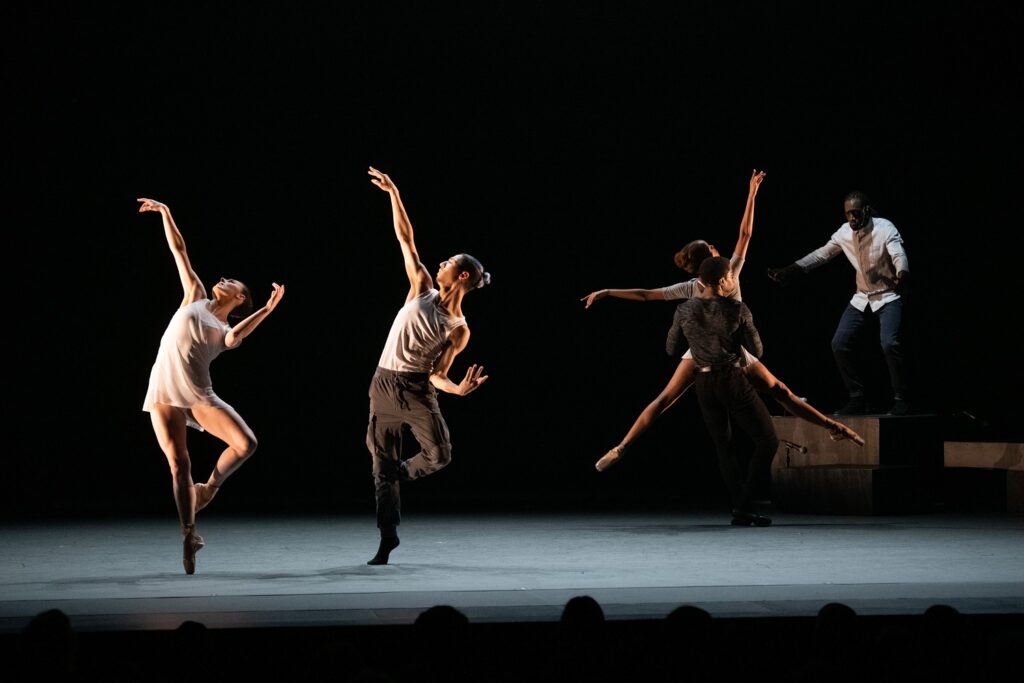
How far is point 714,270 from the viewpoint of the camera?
7758 millimetres

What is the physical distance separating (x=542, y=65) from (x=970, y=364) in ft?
13.1

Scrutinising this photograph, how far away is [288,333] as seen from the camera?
10.6 metres

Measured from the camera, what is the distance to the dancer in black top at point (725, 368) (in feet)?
25.5

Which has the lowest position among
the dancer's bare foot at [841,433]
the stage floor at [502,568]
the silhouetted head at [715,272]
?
the stage floor at [502,568]

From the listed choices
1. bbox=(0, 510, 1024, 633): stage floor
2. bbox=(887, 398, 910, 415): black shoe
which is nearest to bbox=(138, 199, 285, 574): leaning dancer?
bbox=(0, 510, 1024, 633): stage floor

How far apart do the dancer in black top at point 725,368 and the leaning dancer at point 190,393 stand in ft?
8.40

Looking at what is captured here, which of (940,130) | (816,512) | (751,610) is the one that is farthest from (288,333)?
(751,610)

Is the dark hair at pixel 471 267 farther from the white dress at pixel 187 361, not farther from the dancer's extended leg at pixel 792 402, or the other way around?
the dancer's extended leg at pixel 792 402

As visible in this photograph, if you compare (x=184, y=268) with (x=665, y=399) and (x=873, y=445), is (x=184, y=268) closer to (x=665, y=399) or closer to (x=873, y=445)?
(x=665, y=399)

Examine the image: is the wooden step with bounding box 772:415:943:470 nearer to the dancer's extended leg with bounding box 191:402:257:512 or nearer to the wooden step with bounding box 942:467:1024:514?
the wooden step with bounding box 942:467:1024:514

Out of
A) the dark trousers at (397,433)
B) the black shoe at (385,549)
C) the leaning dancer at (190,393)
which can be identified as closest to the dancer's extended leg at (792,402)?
the dark trousers at (397,433)

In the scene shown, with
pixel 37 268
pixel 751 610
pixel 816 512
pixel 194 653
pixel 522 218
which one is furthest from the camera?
pixel 522 218

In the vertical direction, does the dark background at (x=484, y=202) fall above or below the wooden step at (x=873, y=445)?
above

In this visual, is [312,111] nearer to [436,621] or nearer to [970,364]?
[970,364]
